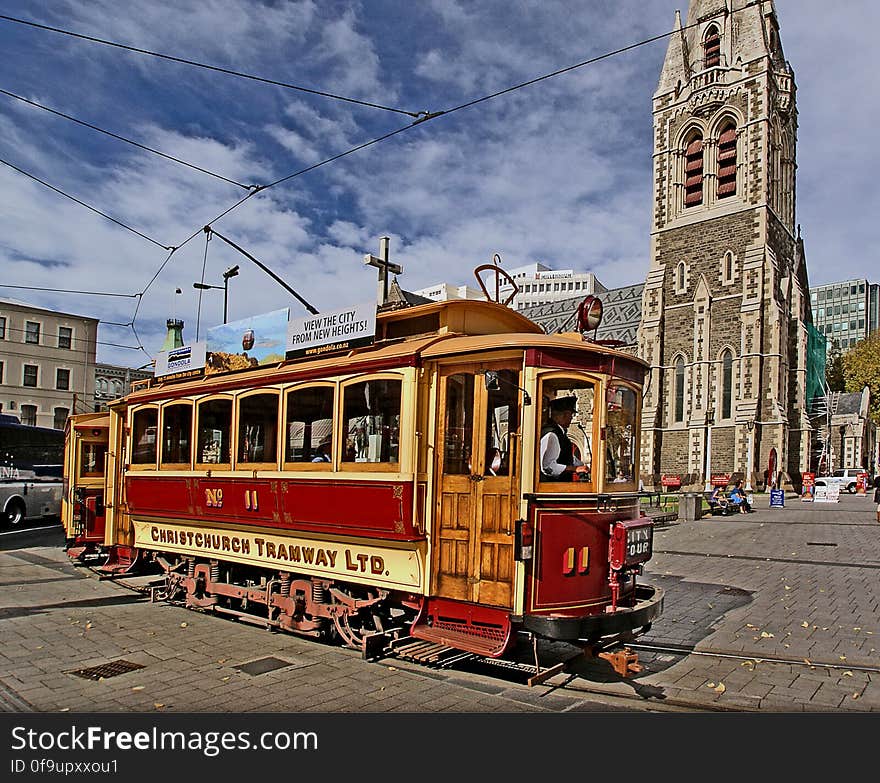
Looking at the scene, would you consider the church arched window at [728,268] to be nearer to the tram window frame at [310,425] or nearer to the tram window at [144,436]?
the tram window at [144,436]

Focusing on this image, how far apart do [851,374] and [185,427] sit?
210 ft

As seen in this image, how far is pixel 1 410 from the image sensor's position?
44031 millimetres

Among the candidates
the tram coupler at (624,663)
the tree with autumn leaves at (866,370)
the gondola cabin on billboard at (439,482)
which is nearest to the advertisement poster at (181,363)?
the gondola cabin on billboard at (439,482)

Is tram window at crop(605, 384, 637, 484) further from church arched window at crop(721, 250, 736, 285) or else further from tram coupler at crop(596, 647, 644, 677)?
church arched window at crop(721, 250, 736, 285)

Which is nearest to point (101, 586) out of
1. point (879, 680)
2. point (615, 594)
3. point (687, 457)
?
point (615, 594)

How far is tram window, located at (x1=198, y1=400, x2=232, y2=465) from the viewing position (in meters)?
9.11

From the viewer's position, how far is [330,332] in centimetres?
830

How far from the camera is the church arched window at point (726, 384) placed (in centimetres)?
4194

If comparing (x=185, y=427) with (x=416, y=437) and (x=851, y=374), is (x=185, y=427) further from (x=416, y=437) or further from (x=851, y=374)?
(x=851, y=374)

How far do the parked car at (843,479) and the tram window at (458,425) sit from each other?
115 feet

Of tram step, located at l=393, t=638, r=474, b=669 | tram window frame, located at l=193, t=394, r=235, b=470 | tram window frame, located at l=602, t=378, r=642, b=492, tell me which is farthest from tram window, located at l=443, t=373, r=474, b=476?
tram window frame, located at l=193, t=394, r=235, b=470

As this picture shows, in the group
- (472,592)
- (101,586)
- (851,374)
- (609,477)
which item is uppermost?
(851,374)

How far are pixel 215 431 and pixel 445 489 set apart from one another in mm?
3955

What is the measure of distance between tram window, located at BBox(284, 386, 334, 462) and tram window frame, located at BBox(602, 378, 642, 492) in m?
2.86
